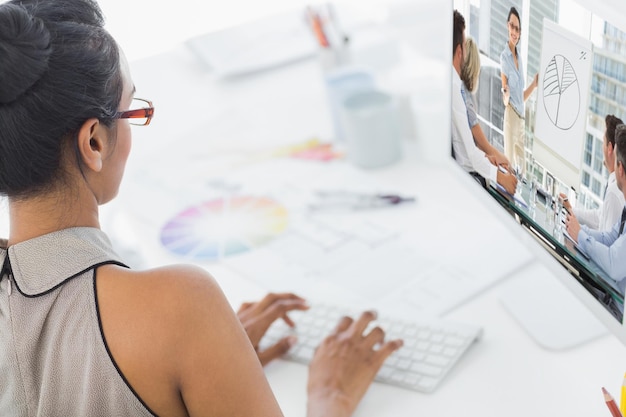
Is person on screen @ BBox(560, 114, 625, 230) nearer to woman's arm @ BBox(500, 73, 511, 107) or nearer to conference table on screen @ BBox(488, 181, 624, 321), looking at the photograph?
conference table on screen @ BBox(488, 181, 624, 321)

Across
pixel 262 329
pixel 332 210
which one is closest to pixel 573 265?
pixel 262 329

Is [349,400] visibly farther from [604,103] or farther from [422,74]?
[422,74]

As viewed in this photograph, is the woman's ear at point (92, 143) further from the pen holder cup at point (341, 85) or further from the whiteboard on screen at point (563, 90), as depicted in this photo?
the pen holder cup at point (341, 85)

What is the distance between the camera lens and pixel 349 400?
108 cm

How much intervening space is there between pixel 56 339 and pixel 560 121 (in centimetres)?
60

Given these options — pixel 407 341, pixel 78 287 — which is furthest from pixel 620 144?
pixel 78 287

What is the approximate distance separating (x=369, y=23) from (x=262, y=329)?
1.10 metres

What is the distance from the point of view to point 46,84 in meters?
0.85

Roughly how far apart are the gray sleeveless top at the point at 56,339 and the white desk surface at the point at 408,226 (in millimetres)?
306

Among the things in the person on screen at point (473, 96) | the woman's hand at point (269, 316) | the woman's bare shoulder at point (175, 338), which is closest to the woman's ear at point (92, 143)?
the woman's bare shoulder at point (175, 338)

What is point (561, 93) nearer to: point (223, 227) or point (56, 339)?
point (56, 339)

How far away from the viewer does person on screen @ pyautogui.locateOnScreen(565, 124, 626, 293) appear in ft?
2.74

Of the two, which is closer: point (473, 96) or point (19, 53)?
point (19, 53)

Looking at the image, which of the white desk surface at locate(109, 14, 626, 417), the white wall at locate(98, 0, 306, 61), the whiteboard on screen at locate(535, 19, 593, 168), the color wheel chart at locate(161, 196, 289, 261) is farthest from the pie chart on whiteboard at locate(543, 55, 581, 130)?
the white wall at locate(98, 0, 306, 61)
